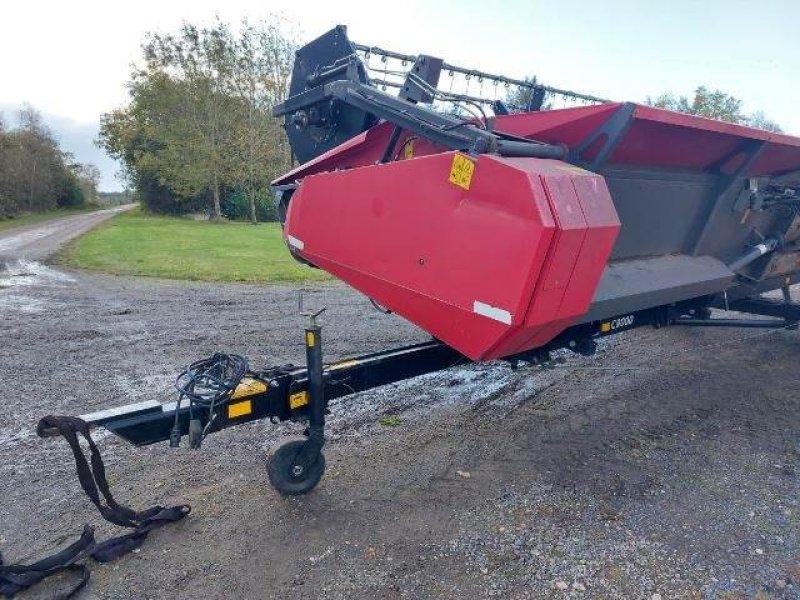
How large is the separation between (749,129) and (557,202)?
1.70m

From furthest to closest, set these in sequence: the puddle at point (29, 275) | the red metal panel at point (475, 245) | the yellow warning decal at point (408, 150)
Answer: the puddle at point (29, 275)
the yellow warning decal at point (408, 150)
the red metal panel at point (475, 245)

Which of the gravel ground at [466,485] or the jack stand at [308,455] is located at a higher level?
the jack stand at [308,455]

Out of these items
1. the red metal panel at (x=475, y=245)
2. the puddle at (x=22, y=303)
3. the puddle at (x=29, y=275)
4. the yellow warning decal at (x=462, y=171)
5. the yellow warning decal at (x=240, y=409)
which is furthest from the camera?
the puddle at (x=29, y=275)

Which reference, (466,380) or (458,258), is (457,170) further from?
(466,380)

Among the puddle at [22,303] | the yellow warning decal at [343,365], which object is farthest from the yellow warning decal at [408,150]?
the puddle at [22,303]

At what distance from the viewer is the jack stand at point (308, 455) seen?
8.79ft

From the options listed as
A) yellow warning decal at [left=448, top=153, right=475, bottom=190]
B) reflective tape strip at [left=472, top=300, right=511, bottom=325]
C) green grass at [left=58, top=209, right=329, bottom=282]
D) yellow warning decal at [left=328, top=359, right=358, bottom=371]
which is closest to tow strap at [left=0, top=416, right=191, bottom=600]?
yellow warning decal at [left=328, top=359, right=358, bottom=371]

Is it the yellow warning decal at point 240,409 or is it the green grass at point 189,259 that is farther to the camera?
the green grass at point 189,259

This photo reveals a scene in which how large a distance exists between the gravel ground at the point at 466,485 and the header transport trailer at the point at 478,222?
0.45 metres

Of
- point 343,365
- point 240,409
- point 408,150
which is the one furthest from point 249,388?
point 408,150

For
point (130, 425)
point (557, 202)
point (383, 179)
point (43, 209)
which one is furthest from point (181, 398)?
point (43, 209)

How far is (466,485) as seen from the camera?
303 cm

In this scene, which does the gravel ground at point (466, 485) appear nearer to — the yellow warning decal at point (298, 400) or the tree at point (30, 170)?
the yellow warning decal at point (298, 400)

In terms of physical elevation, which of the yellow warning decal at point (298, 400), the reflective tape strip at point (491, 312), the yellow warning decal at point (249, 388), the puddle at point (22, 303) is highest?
the reflective tape strip at point (491, 312)
